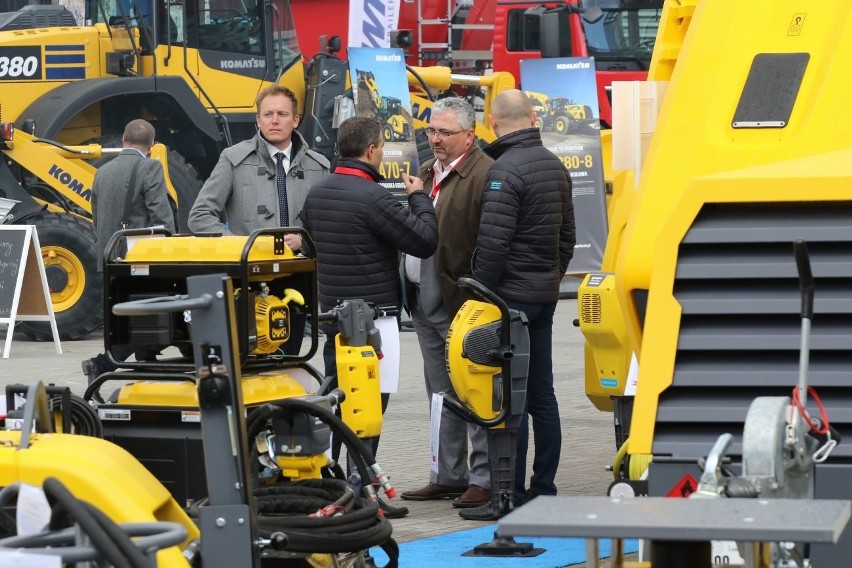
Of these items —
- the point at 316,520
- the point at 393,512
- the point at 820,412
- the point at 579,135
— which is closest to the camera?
the point at 820,412

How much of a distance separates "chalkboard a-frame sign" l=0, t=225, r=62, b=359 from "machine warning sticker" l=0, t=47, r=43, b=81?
357 cm

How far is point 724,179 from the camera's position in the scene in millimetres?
4199

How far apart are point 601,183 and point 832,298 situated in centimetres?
1395

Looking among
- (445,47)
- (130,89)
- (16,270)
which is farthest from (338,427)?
(445,47)

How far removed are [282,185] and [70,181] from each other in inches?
298

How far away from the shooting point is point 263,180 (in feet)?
26.0

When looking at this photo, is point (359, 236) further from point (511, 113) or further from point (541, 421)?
point (541, 421)

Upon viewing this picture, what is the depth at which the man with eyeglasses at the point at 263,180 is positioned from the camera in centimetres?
786

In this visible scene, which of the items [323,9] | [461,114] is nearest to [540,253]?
[461,114]

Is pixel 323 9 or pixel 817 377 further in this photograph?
pixel 323 9

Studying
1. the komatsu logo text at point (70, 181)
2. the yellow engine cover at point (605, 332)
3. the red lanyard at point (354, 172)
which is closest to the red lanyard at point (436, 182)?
the red lanyard at point (354, 172)

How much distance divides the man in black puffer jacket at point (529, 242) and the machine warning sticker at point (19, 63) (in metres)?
9.99

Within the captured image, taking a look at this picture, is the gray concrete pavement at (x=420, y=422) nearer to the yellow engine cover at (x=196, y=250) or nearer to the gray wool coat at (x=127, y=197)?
the gray wool coat at (x=127, y=197)

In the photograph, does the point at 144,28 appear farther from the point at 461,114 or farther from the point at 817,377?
the point at 817,377
